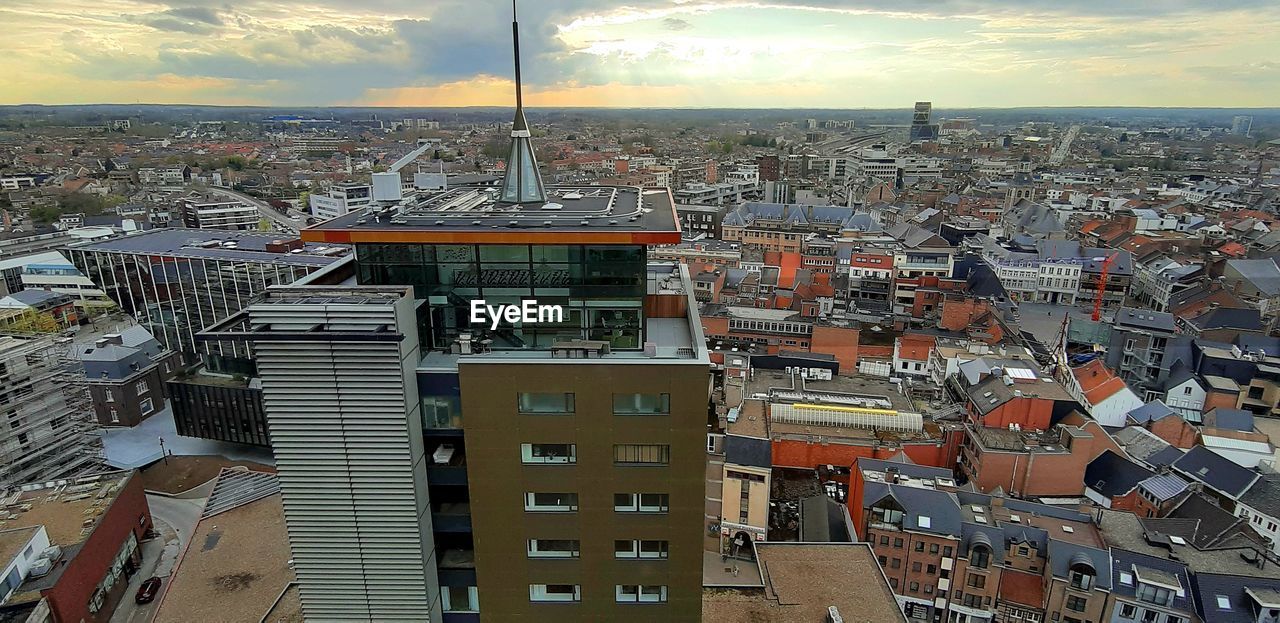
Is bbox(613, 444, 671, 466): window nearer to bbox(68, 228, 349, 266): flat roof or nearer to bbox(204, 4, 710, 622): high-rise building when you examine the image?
bbox(204, 4, 710, 622): high-rise building

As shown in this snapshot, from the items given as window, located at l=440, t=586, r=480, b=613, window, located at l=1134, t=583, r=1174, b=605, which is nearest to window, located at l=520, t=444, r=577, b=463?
window, located at l=440, t=586, r=480, b=613

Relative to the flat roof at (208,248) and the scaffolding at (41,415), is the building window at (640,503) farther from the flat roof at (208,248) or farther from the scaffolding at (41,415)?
the flat roof at (208,248)

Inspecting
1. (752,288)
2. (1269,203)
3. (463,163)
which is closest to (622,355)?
(752,288)

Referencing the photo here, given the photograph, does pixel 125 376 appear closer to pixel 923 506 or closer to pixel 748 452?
pixel 748 452

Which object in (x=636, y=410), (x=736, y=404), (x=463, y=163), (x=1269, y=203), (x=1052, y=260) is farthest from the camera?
(x=463, y=163)

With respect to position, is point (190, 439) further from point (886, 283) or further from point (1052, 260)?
point (1052, 260)
